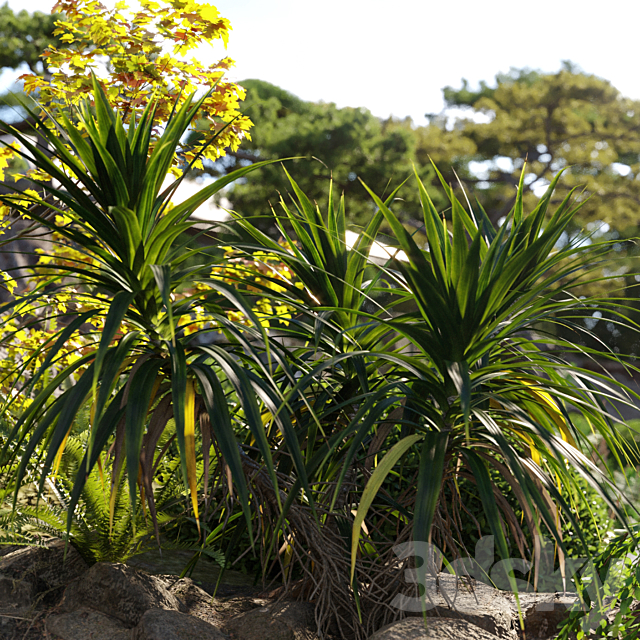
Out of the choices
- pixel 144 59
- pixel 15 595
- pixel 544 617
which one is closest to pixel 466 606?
pixel 544 617

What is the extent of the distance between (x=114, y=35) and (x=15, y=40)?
6669 mm

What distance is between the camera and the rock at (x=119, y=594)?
179cm

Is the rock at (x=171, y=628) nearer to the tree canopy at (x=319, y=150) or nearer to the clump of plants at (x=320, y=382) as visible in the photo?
the clump of plants at (x=320, y=382)

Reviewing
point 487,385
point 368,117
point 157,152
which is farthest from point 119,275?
point 368,117

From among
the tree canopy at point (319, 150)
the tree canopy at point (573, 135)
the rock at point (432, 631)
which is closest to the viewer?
the rock at point (432, 631)

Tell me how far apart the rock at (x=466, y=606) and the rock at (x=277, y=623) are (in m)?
0.28

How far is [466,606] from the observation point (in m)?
1.78

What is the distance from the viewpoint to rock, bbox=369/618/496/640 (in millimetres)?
1479

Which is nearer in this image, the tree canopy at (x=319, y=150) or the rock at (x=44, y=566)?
the rock at (x=44, y=566)

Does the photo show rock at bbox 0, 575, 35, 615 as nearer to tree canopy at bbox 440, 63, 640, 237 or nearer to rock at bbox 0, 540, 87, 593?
rock at bbox 0, 540, 87, 593

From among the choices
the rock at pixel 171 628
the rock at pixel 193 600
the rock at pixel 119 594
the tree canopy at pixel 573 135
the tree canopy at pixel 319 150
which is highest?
the tree canopy at pixel 573 135

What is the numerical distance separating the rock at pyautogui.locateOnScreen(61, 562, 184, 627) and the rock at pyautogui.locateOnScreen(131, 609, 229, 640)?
0.17 metres

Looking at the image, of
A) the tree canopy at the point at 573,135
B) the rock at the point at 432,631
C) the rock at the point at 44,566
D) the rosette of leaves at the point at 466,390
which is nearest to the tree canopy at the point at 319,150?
the tree canopy at the point at 573,135

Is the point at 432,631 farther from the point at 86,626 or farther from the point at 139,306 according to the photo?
the point at 139,306
